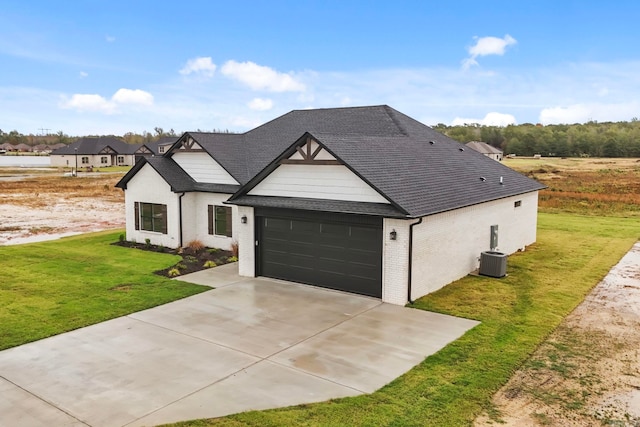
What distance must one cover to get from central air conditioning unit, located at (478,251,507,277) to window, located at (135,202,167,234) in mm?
13357

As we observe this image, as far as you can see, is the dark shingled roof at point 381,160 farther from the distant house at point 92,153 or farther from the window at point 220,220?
the distant house at point 92,153

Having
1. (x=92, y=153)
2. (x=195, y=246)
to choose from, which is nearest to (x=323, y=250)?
(x=195, y=246)

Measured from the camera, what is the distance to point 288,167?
15773 mm

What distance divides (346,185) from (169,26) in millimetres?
25529

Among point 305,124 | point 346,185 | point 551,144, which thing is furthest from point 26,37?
point 551,144

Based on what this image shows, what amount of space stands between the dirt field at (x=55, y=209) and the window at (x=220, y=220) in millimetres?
9648

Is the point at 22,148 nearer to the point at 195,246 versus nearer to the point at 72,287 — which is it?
the point at 195,246

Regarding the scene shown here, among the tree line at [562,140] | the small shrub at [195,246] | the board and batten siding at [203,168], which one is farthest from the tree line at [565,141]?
the small shrub at [195,246]

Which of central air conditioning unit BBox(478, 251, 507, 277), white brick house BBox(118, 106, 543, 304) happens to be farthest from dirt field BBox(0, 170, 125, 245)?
central air conditioning unit BBox(478, 251, 507, 277)

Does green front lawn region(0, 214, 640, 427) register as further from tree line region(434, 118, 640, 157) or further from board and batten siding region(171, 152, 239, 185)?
tree line region(434, 118, 640, 157)

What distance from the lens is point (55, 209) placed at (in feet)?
121

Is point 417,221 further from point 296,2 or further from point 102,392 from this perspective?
point 296,2

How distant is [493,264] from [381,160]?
515cm

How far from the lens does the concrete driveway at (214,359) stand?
26.2ft
